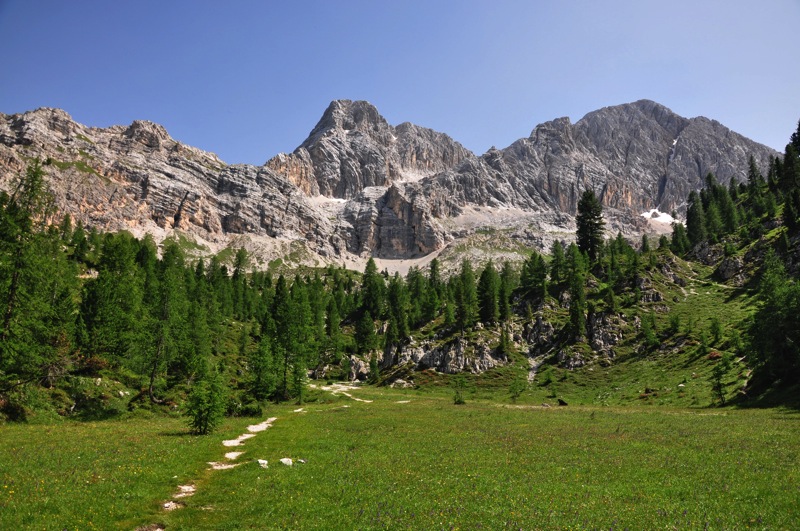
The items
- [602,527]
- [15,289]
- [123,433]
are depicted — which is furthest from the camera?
[15,289]

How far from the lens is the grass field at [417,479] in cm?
1469

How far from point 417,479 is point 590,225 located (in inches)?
5220

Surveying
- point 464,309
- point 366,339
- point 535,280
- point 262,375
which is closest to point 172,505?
point 262,375

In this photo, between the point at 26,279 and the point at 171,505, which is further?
the point at 26,279

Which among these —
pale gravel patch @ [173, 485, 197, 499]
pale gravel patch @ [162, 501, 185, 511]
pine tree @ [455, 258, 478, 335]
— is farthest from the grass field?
pine tree @ [455, 258, 478, 335]

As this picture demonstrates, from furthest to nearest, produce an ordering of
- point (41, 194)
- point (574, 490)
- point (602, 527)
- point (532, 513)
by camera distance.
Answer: point (41, 194), point (574, 490), point (532, 513), point (602, 527)

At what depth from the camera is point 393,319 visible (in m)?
116

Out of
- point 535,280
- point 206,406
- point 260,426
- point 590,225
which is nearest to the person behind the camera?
point 206,406

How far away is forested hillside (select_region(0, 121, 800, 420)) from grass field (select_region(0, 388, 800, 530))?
12.2 m

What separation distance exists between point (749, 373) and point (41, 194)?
8523 cm

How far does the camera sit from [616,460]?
76.7 feet

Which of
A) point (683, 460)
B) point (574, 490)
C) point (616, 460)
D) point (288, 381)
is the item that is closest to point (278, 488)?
point (574, 490)

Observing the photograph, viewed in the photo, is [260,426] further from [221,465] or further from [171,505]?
[171,505]

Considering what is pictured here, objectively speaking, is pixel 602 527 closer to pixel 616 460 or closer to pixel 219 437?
pixel 616 460
